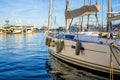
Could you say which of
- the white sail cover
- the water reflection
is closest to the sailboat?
the white sail cover

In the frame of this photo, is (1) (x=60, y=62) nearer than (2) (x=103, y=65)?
No

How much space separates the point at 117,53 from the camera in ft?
46.5

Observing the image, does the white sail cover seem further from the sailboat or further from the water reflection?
the water reflection

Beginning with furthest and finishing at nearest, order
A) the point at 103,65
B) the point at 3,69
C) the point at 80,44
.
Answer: the point at 3,69 → the point at 80,44 → the point at 103,65

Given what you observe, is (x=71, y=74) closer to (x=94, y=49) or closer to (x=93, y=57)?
(x=93, y=57)

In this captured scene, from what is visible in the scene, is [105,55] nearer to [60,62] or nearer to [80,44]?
[80,44]

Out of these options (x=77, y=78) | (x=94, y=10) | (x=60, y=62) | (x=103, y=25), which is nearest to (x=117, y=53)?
(x=77, y=78)

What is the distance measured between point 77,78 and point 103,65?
1765mm

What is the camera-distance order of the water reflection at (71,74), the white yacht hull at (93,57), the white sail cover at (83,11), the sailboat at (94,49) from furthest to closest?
the white sail cover at (83,11) → the water reflection at (71,74) → the white yacht hull at (93,57) → the sailboat at (94,49)

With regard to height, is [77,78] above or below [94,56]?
below

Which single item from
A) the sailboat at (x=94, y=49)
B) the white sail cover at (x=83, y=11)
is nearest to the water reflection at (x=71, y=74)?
the sailboat at (x=94, y=49)

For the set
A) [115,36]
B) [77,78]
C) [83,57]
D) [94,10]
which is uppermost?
[94,10]

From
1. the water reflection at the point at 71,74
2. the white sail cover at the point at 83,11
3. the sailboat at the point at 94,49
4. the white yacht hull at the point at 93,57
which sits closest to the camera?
the sailboat at the point at 94,49

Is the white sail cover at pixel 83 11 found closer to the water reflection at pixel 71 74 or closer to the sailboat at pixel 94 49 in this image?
Result: the sailboat at pixel 94 49
